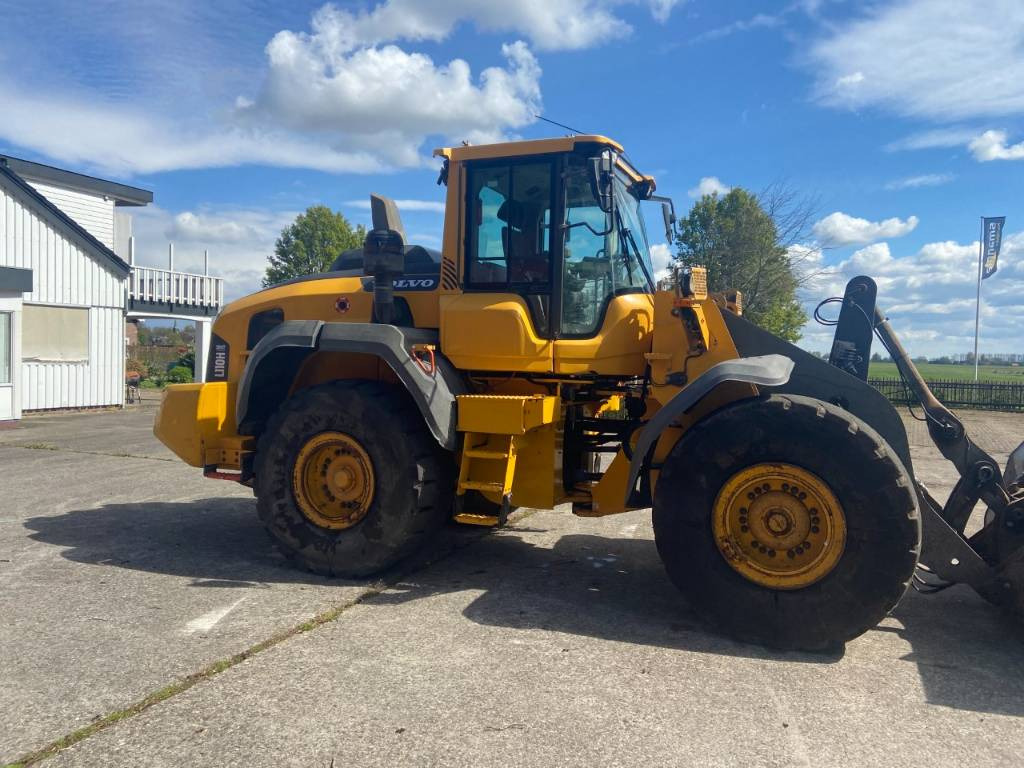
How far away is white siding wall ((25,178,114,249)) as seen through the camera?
2338cm

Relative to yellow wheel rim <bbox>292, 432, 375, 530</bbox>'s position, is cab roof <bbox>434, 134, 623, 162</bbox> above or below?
above

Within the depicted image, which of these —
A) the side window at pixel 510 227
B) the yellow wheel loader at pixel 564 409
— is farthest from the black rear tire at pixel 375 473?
the side window at pixel 510 227

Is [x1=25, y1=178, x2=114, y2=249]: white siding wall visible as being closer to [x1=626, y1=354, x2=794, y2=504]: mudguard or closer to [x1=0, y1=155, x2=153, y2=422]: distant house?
[x1=0, y1=155, x2=153, y2=422]: distant house

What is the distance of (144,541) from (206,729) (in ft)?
11.9

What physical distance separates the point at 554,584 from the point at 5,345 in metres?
14.2

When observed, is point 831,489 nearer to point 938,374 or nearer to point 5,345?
point 5,345

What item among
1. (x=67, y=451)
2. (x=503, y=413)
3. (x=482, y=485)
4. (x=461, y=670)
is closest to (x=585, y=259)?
(x=503, y=413)

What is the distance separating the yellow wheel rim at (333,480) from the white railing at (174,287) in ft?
64.9

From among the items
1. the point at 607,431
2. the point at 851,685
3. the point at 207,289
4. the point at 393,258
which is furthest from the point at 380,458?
the point at 207,289

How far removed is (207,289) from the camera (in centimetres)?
2508

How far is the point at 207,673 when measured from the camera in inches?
149

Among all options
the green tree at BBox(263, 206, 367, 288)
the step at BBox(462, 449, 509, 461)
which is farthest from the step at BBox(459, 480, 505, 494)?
the green tree at BBox(263, 206, 367, 288)

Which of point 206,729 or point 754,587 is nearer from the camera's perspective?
point 206,729

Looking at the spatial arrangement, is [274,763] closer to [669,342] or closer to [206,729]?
[206,729]
